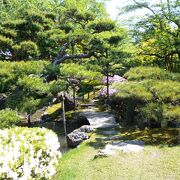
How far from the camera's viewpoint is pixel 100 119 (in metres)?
12.5

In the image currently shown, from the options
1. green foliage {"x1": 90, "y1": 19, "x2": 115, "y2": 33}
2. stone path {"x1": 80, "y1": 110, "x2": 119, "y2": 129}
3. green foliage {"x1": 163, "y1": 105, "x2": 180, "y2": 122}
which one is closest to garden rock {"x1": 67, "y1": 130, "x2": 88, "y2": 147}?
stone path {"x1": 80, "y1": 110, "x2": 119, "y2": 129}

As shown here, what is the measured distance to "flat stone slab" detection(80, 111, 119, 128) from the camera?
38.1 ft

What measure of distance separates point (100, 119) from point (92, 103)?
359 centimetres

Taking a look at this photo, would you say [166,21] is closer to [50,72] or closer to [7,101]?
[50,72]

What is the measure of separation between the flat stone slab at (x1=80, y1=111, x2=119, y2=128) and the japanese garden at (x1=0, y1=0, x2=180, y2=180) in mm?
42

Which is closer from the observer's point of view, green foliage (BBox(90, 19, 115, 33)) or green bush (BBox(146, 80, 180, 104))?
green bush (BBox(146, 80, 180, 104))

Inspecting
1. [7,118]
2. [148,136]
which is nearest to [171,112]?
[148,136]

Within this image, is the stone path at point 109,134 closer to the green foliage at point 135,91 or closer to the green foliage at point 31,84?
the green foliage at point 135,91

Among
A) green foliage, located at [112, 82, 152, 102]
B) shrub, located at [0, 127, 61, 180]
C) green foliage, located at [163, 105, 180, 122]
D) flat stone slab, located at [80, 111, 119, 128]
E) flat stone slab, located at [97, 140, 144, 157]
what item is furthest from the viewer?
flat stone slab, located at [80, 111, 119, 128]

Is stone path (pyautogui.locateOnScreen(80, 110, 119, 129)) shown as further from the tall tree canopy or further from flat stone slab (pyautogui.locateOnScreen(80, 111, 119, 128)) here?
the tall tree canopy

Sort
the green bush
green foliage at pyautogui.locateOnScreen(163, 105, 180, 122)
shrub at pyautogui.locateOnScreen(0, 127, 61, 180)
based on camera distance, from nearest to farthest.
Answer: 1. shrub at pyautogui.locateOnScreen(0, 127, 61, 180)
2. green foliage at pyautogui.locateOnScreen(163, 105, 180, 122)
3. the green bush

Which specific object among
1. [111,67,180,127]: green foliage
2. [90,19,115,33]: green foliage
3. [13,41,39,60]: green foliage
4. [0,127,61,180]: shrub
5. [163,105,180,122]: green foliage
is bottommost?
[0,127,61,180]: shrub

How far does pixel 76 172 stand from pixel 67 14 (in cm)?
899

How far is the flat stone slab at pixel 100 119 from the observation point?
457 inches
